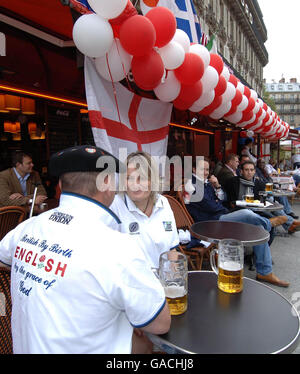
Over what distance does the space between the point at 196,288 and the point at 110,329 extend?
705mm

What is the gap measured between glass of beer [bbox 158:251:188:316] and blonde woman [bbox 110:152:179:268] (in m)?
0.67

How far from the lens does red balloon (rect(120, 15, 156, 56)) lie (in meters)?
2.12

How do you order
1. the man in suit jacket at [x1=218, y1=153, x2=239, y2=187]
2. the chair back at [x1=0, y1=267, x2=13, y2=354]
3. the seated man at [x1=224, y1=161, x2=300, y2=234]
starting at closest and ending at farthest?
1. the chair back at [x1=0, y1=267, x2=13, y2=354]
2. the seated man at [x1=224, y1=161, x2=300, y2=234]
3. the man in suit jacket at [x1=218, y1=153, x2=239, y2=187]

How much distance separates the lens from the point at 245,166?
192 inches

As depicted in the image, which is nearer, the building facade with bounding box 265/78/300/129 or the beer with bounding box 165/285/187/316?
the beer with bounding box 165/285/187/316

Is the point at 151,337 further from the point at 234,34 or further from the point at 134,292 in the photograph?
the point at 234,34

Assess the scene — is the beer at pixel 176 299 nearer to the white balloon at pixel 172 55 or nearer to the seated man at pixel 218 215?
the white balloon at pixel 172 55

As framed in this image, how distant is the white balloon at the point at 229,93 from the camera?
14.1 feet

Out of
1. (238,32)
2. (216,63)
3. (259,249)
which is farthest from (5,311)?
(238,32)

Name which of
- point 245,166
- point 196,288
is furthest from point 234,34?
point 196,288

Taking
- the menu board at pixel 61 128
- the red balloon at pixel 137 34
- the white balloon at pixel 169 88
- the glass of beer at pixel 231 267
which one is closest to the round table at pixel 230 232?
the glass of beer at pixel 231 267

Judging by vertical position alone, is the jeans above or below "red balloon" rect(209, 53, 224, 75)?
below

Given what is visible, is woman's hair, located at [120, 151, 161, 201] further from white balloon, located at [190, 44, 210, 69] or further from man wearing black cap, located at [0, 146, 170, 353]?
white balloon, located at [190, 44, 210, 69]

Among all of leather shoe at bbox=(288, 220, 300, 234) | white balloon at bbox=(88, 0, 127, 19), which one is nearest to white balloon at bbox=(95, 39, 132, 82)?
white balloon at bbox=(88, 0, 127, 19)
